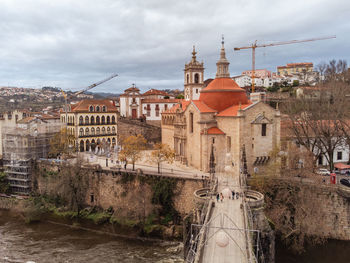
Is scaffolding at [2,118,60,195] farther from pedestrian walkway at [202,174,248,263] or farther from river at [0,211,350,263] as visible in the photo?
pedestrian walkway at [202,174,248,263]

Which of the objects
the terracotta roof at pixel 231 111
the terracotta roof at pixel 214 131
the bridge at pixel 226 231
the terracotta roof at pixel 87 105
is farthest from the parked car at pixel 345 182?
the terracotta roof at pixel 87 105

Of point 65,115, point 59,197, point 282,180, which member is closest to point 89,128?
point 65,115

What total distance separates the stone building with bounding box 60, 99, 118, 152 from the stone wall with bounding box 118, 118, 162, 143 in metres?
2.40

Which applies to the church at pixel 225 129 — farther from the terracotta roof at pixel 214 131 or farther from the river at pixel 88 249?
the river at pixel 88 249

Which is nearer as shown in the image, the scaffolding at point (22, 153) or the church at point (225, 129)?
the church at point (225, 129)

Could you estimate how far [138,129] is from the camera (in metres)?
56.1

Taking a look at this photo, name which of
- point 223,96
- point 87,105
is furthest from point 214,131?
point 87,105

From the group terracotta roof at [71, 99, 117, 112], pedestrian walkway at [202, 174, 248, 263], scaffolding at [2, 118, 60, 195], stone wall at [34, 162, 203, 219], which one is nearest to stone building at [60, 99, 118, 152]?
terracotta roof at [71, 99, 117, 112]

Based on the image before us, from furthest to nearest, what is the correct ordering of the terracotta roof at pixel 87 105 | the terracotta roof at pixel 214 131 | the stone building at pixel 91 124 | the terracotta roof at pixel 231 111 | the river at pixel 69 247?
the terracotta roof at pixel 87 105, the stone building at pixel 91 124, the terracotta roof at pixel 214 131, the terracotta roof at pixel 231 111, the river at pixel 69 247

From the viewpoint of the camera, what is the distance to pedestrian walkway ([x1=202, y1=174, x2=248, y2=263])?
12.6 m

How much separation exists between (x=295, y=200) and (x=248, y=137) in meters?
7.50

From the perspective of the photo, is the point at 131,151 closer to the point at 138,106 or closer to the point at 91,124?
the point at 91,124

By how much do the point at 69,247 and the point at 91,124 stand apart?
26865 mm

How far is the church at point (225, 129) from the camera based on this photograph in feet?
96.1
